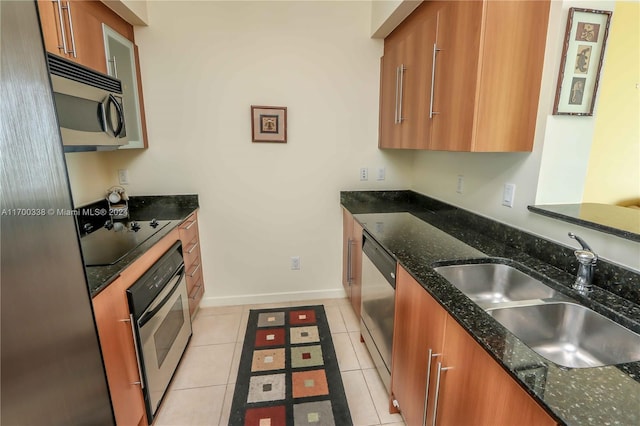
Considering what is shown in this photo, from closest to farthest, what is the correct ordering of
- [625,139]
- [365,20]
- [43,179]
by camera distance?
[43,179]
[625,139]
[365,20]

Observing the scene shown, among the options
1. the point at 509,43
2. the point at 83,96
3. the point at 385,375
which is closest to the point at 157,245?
the point at 83,96

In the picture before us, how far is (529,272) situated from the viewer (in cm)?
131

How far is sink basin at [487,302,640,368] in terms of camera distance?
0.98 meters

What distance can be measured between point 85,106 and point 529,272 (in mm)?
2031

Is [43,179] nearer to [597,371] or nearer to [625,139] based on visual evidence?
[597,371]

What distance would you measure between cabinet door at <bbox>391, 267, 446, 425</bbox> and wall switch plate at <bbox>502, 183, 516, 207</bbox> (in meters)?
0.72

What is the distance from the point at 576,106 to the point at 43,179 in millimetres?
1847

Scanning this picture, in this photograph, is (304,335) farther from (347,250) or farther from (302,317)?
(347,250)

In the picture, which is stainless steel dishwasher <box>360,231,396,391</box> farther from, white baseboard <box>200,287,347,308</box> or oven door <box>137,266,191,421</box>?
oven door <box>137,266,191,421</box>

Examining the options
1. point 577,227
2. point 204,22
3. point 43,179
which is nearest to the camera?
point 43,179

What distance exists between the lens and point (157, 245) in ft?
5.70

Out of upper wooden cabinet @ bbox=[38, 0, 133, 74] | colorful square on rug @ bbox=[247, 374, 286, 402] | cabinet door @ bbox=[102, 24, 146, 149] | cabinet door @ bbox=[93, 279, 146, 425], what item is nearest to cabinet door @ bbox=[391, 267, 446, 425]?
colorful square on rug @ bbox=[247, 374, 286, 402]

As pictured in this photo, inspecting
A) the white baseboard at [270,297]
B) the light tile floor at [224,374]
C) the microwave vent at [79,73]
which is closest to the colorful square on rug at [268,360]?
the light tile floor at [224,374]

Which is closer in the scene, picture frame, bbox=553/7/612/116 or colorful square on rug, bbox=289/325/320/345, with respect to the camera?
picture frame, bbox=553/7/612/116
